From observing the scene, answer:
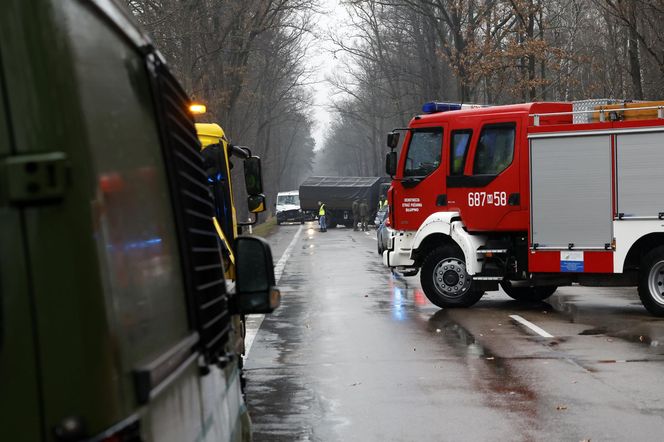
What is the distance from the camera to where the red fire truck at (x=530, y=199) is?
47.6ft

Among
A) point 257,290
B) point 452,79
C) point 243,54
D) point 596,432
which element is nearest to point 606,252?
point 596,432

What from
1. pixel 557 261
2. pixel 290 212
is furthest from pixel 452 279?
pixel 290 212

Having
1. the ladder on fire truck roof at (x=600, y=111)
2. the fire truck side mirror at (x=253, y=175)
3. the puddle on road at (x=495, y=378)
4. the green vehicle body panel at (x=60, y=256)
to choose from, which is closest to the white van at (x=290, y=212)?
the ladder on fire truck roof at (x=600, y=111)

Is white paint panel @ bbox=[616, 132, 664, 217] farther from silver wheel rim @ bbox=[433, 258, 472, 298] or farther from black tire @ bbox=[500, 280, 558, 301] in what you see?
black tire @ bbox=[500, 280, 558, 301]

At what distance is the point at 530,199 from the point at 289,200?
5375 cm

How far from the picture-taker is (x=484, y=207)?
621 inches

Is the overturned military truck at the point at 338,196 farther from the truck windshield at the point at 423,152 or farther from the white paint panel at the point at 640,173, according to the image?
the white paint panel at the point at 640,173

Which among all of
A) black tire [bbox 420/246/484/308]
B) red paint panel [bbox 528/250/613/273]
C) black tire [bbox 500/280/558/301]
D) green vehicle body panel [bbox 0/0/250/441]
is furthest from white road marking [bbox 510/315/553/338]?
green vehicle body panel [bbox 0/0/250/441]

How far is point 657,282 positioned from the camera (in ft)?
47.0

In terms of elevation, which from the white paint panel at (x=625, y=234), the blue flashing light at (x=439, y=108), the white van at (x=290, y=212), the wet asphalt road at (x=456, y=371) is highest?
the blue flashing light at (x=439, y=108)

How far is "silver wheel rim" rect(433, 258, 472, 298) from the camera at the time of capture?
1608cm

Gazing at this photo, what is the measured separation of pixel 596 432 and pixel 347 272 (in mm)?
16763

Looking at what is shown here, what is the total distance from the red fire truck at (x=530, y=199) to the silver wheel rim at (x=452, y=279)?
1cm

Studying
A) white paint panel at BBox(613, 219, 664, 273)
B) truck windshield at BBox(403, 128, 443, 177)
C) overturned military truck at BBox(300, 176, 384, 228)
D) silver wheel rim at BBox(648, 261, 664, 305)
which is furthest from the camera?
overturned military truck at BBox(300, 176, 384, 228)
